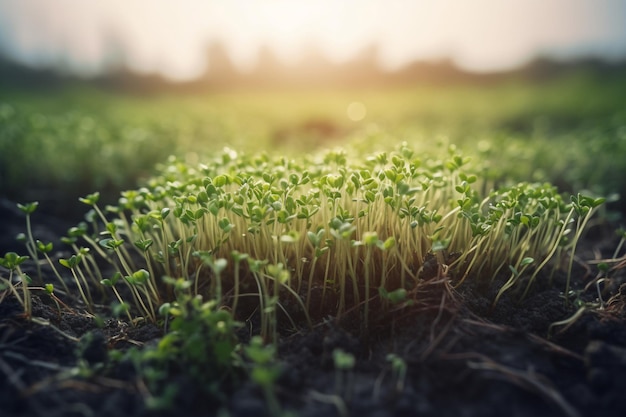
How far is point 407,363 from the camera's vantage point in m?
1.38

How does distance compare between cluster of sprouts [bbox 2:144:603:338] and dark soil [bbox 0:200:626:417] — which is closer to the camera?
dark soil [bbox 0:200:626:417]

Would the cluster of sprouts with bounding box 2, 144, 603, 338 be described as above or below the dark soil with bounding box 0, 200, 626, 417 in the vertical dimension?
above

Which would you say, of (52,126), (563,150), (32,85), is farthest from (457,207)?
(32,85)

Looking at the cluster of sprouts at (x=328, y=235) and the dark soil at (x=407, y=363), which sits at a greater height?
the cluster of sprouts at (x=328, y=235)

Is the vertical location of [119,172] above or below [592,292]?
above

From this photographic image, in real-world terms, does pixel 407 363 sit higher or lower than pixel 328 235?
lower

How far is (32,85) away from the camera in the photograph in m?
15.6

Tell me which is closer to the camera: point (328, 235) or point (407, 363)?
point (407, 363)

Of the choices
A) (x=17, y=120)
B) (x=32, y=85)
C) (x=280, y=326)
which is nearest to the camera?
(x=280, y=326)

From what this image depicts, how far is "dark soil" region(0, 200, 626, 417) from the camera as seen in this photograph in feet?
4.08

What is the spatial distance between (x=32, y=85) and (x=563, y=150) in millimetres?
16575

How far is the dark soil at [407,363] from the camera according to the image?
4.08 ft

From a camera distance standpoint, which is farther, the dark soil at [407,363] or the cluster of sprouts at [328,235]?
the cluster of sprouts at [328,235]

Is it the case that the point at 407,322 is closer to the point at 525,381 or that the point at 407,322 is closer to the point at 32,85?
the point at 525,381
